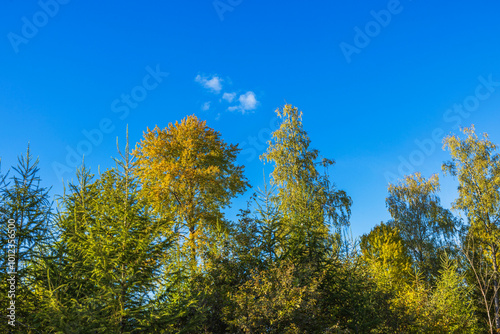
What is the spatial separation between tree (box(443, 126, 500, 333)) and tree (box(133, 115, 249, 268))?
17202 millimetres

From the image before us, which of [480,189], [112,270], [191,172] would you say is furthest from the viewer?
[480,189]

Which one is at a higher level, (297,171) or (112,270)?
(297,171)

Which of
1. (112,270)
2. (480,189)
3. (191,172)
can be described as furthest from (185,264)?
(480,189)

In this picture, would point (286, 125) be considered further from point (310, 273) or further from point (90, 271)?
point (90, 271)

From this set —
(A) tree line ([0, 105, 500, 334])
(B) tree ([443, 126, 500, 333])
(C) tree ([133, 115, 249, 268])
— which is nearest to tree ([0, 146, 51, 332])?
(A) tree line ([0, 105, 500, 334])

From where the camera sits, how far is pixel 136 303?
26.3ft

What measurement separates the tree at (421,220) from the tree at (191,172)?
17848 millimetres

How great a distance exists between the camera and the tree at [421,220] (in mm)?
30984

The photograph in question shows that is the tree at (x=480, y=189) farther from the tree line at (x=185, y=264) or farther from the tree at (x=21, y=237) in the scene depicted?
the tree at (x=21, y=237)

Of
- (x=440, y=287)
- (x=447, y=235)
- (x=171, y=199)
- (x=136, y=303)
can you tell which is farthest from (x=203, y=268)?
(x=447, y=235)

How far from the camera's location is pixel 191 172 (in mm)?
19672

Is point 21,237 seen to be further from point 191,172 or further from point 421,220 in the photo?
point 421,220

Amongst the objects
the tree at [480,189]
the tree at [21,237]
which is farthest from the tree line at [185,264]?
the tree at [480,189]

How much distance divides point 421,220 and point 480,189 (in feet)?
21.1
